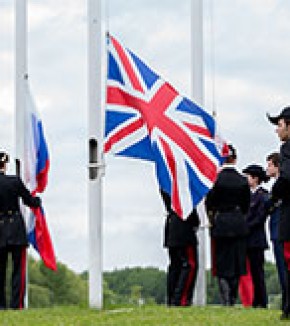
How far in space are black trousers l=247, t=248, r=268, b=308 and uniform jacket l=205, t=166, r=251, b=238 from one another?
0.79 meters

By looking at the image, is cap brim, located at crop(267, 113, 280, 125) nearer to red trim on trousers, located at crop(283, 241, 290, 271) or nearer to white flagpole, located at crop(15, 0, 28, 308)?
red trim on trousers, located at crop(283, 241, 290, 271)

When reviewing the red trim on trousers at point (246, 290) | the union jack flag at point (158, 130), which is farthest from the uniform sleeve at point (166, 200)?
the red trim on trousers at point (246, 290)

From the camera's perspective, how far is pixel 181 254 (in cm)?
1836

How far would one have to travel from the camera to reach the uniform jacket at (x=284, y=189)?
14070 millimetres

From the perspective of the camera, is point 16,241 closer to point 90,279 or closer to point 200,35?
point 90,279

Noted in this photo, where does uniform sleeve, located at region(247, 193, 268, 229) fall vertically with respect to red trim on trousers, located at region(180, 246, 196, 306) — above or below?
above

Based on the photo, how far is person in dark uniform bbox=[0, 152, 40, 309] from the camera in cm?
1794

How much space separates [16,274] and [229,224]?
2767mm

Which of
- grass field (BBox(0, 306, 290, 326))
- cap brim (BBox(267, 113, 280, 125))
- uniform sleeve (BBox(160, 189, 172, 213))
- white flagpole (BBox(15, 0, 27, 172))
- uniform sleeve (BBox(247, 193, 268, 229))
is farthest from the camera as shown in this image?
white flagpole (BBox(15, 0, 27, 172))

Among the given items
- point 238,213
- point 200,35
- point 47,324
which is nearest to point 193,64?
point 200,35

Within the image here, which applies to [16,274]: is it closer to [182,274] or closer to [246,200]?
[182,274]

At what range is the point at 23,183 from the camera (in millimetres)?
18328

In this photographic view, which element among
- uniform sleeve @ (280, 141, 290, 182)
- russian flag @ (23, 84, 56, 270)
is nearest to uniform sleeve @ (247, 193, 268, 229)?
russian flag @ (23, 84, 56, 270)

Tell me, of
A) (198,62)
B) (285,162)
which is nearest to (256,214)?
(198,62)
